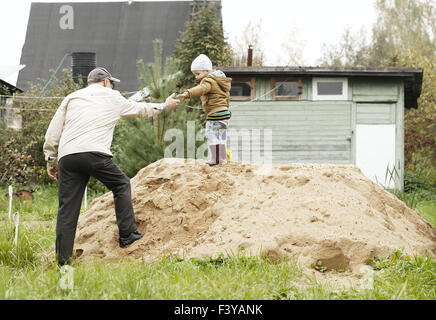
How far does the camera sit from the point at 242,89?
16.0 m

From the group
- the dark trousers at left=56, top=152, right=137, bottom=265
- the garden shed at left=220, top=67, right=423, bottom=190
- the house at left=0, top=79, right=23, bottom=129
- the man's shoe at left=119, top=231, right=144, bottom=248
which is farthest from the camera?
the house at left=0, top=79, right=23, bottom=129

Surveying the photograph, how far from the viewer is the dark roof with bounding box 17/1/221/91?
24016 millimetres

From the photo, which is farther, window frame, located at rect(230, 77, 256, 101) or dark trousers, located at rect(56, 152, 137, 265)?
window frame, located at rect(230, 77, 256, 101)

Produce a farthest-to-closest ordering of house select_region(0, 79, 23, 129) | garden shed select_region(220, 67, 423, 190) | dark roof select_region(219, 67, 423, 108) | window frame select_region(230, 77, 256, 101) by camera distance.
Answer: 1. house select_region(0, 79, 23, 129)
2. garden shed select_region(220, 67, 423, 190)
3. window frame select_region(230, 77, 256, 101)
4. dark roof select_region(219, 67, 423, 108)

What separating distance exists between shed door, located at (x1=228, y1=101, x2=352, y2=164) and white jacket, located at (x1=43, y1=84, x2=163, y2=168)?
10448 millimetres

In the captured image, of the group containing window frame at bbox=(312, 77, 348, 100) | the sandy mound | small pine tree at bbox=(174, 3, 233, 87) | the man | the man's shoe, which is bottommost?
the man's shoe

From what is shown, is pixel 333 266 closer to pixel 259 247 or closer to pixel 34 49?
pixel 259 247

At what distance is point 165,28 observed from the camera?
2502 cm

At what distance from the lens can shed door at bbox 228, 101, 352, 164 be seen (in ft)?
52.1

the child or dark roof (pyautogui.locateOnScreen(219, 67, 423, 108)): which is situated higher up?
dark roof (pyautogui.locateOnScreen(219, 67, 423, 108))

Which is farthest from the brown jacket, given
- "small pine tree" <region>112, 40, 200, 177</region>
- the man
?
"small pine tree" <region>112, 40, 200, 177</region>

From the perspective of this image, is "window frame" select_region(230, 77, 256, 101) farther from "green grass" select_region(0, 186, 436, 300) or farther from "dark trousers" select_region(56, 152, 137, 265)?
"green grass" select_region(0, 186, 436, 300)

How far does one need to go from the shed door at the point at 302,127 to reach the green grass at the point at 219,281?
1090 centimetres

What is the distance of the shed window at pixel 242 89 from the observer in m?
15.9
